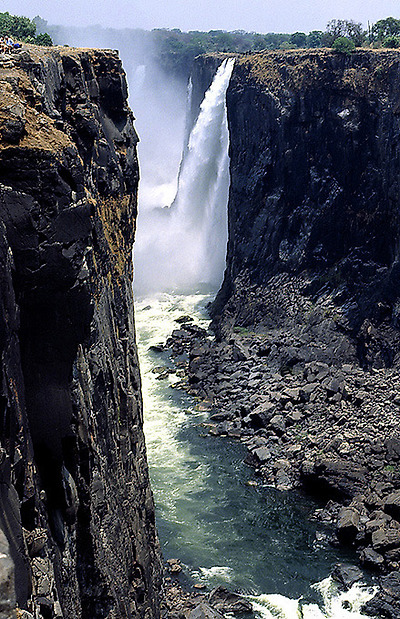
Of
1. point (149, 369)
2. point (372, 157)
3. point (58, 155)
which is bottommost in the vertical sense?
point (149, 369)

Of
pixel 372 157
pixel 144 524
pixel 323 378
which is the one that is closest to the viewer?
pixel 144 524

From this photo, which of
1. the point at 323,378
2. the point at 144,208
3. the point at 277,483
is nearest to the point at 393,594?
the point at 277,483

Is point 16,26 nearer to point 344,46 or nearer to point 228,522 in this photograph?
point 344,46

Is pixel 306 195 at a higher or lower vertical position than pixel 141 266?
higher

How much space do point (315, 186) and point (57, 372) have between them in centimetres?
5159

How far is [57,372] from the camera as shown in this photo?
16609 mm

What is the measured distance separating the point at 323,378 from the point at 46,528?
40181 millimetres

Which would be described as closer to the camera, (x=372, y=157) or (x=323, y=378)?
(x=323, y=378)

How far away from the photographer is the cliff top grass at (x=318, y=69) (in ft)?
200

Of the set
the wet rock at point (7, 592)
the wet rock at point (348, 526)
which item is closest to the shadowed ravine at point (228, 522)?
the wet rock at point (348, 526)

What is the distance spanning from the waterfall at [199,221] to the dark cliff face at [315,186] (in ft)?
30.2

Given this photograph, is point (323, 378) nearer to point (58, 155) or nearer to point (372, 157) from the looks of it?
point (372, 157)

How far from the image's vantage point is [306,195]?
65.8 meters

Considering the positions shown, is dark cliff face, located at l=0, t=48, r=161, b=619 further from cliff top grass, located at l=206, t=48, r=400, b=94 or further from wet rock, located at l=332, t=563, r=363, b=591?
cliff top grass, located at l=206, t=48, r=400, b=94
